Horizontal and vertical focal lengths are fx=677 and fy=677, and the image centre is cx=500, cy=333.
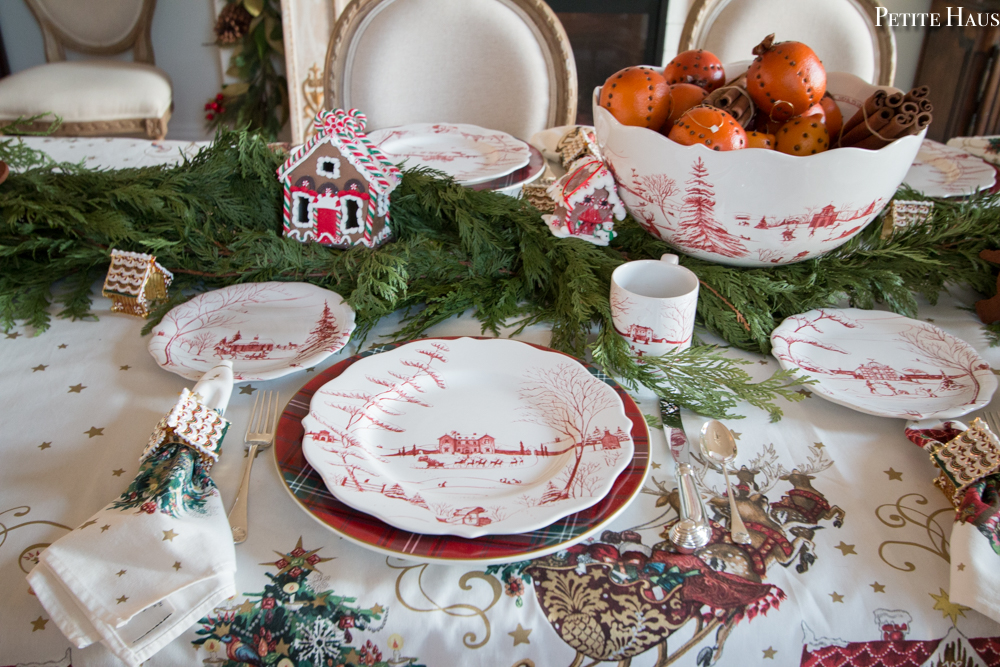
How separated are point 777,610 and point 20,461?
2.04 feet

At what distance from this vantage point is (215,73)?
10.4 feet

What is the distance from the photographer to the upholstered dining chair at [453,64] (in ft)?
4.60

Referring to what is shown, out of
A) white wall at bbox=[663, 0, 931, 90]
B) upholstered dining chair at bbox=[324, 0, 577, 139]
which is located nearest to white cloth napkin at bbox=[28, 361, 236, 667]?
upholstered dining chair at bbox=[324, 0, 577, 139]

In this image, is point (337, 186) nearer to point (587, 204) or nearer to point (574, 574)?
point (587, 204)

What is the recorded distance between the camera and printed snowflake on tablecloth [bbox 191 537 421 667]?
450mm

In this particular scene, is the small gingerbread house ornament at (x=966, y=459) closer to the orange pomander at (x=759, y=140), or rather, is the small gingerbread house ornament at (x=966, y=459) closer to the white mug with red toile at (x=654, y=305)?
the white mug with red toile at (x=654, y=305)

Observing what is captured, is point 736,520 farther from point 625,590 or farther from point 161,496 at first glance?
point 161,496

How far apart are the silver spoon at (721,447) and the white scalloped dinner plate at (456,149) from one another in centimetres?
53

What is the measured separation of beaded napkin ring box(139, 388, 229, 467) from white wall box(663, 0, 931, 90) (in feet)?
8.89

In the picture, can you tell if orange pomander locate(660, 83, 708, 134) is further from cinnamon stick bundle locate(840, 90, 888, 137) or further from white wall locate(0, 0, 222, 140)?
white wall locate(0, 0, 222, 140)

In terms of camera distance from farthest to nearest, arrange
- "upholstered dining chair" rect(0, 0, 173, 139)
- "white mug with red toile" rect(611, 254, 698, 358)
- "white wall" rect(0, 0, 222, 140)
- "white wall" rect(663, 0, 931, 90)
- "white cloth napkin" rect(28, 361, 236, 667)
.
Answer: "white wall" rect(0, 0, 222, 140) → "white wall" rect(663, 0, 931, 90) → "upholstered dining chair" rect(0, 0, 173, 139) → "white mug with red toile" rect(611, 254, 698, 358) → "white cloth napkin" rect(28, 361, 236, 667)

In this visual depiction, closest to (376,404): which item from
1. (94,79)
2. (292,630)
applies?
(292,630)

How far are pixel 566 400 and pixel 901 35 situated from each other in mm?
3107

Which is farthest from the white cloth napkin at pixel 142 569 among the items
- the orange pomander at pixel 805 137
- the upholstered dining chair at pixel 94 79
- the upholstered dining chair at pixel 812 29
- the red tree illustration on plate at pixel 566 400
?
the upholstered dining chair at pixel 94 79
